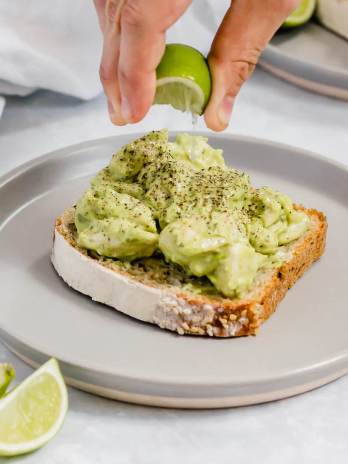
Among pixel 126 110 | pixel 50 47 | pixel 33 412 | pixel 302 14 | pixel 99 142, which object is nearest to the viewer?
pixel 33 412

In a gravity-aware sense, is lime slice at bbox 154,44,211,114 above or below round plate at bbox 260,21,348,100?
above

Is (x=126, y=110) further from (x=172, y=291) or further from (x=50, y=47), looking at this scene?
(x=50, y=47)

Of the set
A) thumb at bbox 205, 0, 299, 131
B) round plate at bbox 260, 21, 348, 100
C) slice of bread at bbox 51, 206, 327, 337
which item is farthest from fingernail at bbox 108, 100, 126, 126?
round plate at bbox 260, 21, 348, 100

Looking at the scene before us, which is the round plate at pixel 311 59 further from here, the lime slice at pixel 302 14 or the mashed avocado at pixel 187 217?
the mashed avocado at pixel 187 217

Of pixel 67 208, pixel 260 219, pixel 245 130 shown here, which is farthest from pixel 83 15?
pixel 260 219

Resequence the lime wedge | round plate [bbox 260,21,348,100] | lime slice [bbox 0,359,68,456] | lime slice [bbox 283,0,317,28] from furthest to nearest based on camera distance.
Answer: lime slice [bbox 283,0,317,28] → round plate [bbox 260,21,348,100] → the lime wedge → lime slice [bbox 0,359,68,456]

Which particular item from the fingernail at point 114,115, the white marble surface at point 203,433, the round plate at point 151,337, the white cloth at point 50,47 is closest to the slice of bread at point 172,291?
the round plate at point 151,337

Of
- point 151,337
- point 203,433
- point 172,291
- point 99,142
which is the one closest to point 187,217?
point 172,291

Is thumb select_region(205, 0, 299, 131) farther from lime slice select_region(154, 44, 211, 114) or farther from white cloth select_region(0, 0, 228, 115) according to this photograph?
white cloth select_region(0, 0, 228, 115)
